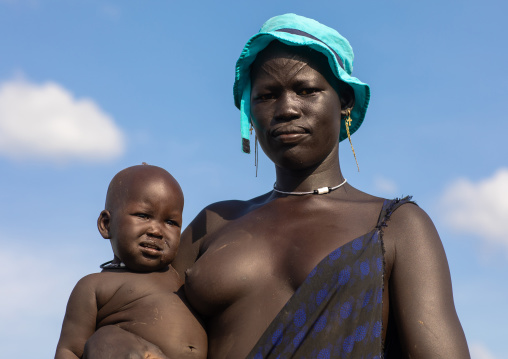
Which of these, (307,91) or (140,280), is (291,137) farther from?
(140,280)

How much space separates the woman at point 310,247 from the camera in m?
3.65

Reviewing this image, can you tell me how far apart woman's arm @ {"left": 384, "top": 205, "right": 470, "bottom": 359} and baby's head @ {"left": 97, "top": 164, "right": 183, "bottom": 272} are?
1.12 metres

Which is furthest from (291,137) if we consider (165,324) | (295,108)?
(165,324)

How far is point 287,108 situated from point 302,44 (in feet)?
1.15

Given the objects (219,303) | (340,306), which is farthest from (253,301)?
(340,306)

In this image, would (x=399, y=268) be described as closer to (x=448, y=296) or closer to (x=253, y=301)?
(x=448, y=296)

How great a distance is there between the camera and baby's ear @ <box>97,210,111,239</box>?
4246 millimetres

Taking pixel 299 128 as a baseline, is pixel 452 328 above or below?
below

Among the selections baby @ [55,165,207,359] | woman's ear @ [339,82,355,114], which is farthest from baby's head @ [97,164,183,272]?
woman's ear @ [339,82,355,114]

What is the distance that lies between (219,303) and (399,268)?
0.87 meters

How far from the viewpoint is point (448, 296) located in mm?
3719

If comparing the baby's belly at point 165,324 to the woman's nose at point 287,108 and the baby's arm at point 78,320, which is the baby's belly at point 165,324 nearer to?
the baby's arm at point 78,320

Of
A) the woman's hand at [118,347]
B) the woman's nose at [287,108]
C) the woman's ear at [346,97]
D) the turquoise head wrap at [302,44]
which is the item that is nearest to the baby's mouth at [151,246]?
the woman's hand at [118,347]

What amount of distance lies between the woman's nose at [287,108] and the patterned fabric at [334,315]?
0.77m
